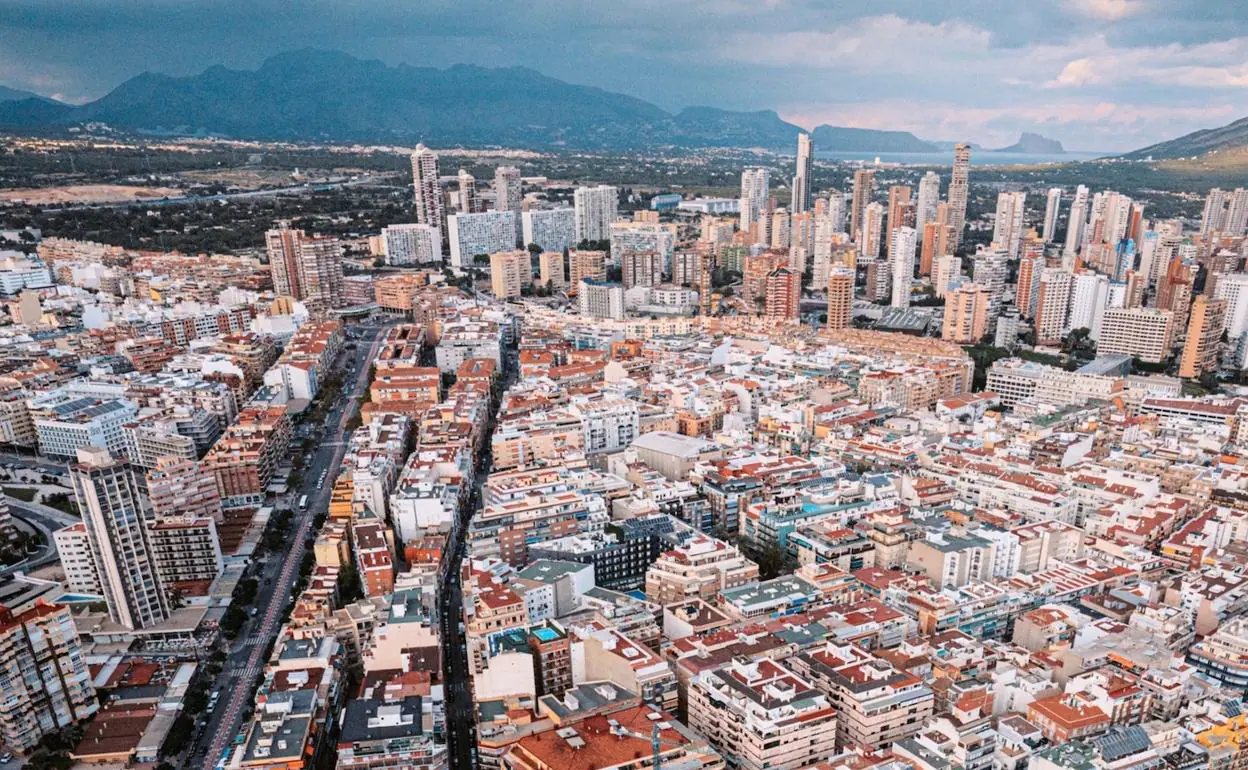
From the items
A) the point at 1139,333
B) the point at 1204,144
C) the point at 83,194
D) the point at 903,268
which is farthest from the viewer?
the point at 1204,144

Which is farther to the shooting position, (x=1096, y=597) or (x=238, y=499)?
(x=238, y=499)

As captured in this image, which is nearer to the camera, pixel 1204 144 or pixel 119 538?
pixel 119 538

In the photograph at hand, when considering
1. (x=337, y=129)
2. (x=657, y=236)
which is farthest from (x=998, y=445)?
(x=337, y=129)

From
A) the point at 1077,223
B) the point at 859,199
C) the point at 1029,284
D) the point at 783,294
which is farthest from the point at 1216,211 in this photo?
the point at 783,294

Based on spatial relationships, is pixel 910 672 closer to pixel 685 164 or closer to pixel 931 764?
pixel 931 764

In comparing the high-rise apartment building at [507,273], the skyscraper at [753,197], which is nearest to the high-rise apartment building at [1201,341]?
the high-rise apartment building at [507,273]

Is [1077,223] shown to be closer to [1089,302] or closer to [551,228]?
[1089,302]
